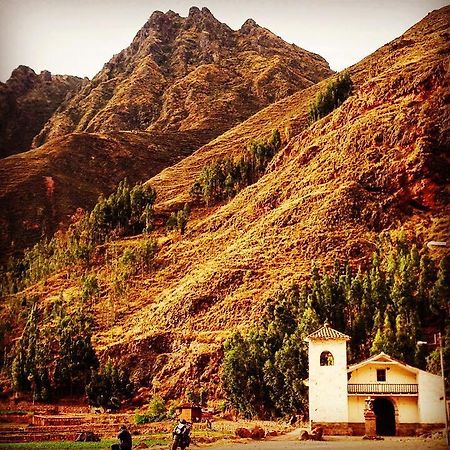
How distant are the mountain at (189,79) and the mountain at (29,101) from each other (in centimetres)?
349

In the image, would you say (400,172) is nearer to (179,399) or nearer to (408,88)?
(408,88)

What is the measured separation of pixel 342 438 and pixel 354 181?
2575cm

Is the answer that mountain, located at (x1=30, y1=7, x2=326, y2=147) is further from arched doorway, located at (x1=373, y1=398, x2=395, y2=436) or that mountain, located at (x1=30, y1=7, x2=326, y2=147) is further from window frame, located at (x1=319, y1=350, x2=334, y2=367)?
arched doorway, located at (x1=373, y1=398, x2=395, y2=436)

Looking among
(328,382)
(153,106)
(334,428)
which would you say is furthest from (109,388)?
(153,106)

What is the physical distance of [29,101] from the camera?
12838 centimetres

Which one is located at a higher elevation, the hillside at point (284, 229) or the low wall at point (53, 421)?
the hillside at point (284, 229)

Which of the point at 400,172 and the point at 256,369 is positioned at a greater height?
the point at 400,172

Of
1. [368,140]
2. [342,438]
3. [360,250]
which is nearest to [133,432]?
[342,438]

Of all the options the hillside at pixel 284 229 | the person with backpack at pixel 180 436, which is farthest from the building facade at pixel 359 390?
the hillside at pixel 284 229

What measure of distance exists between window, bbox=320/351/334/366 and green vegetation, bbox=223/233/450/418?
459 centimetres

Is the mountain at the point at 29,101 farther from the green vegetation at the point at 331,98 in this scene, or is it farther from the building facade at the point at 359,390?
the building facade at the point at 359,390

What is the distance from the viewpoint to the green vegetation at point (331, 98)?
58.8 meters

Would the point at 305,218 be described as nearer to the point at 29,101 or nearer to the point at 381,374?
the point at 381,374

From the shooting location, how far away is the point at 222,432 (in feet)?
69.6
